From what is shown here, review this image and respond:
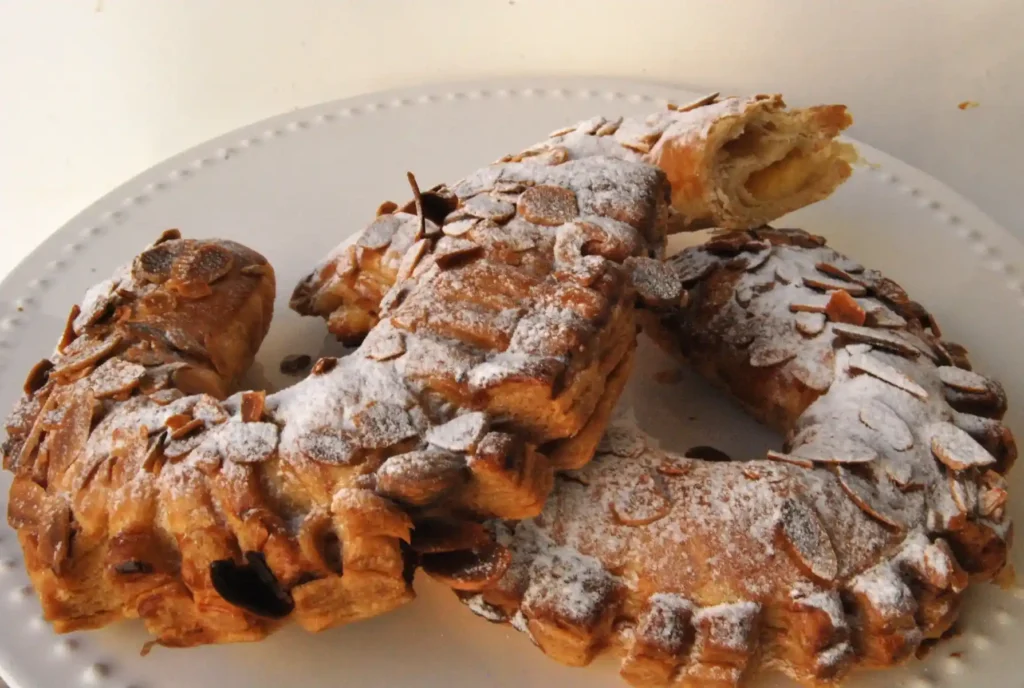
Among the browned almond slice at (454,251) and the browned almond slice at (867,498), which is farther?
the browned almond slice at (454,251)

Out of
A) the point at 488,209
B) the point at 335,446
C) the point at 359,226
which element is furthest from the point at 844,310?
the point at 359,226

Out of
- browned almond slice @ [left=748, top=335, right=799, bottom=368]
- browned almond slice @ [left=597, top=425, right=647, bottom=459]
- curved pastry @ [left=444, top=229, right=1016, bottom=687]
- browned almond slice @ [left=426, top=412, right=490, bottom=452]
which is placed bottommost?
curved pastry @ [left=444, top=229, right=1016, bottom=687]

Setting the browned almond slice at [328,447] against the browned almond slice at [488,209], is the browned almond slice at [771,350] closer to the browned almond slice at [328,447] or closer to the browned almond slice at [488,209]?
the browned almond slice at [488,209]

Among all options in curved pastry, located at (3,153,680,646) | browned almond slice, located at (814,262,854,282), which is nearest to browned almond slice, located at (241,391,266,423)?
curved pastry, located at (3,153,680,646)

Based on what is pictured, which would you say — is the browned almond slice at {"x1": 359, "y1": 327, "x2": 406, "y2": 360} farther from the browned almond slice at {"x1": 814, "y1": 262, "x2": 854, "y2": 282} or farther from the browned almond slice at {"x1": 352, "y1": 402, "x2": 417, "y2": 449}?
the browned almond slice at {"x1": 814, "y1": 262, "x2": 854, "y2": 282}

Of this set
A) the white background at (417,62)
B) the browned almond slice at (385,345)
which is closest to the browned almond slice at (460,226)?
the browned almond slice at (385,345)

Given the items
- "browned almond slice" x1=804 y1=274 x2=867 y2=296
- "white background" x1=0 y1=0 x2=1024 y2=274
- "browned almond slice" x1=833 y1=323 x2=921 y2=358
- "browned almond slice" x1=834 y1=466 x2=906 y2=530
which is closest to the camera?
"browned almond slice" x1=834 y1=466 x2=906 y2=530
